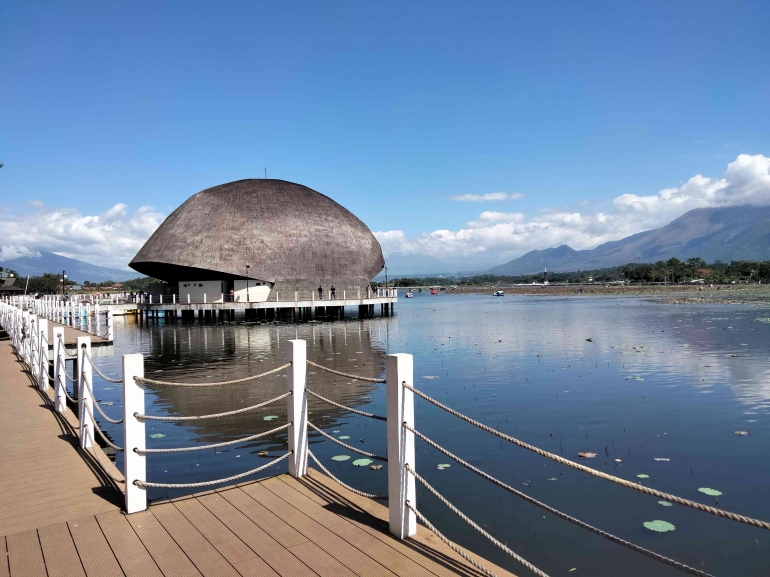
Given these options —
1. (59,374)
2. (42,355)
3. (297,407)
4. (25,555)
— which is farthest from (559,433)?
(42,355)

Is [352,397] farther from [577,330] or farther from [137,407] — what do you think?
[577,330]

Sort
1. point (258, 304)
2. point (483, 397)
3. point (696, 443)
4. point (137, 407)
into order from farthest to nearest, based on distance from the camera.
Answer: point (258, 304)
point (483, 397)
point (696, 443)
point (137, 407)

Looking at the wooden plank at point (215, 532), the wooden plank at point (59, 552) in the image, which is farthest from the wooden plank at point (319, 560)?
the wooden plank at point (59, 552)

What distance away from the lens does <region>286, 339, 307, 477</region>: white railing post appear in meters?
6.08

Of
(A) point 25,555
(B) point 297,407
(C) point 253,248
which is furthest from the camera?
(C) point 253,248

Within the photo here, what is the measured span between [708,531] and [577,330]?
25.0m

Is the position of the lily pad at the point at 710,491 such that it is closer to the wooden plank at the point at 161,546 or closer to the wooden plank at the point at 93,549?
the wooden plank at the point at 161,546

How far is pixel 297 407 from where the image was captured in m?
6.12

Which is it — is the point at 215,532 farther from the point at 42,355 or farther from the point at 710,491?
the point at 42,355

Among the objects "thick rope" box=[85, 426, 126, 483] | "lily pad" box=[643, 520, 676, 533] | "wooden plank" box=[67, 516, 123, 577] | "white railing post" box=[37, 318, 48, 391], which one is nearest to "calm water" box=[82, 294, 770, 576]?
"lily pad" box=[643, 520, 676, 533]

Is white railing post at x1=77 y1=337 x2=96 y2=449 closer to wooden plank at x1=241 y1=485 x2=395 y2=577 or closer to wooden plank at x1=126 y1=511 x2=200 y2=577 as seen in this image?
wooden plank at x1=126 y1=511 x2=200 y2=577

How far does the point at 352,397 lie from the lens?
1377cm

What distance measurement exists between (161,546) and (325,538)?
1382mm

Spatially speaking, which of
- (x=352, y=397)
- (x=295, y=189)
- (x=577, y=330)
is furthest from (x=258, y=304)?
(x=352, y=397)
